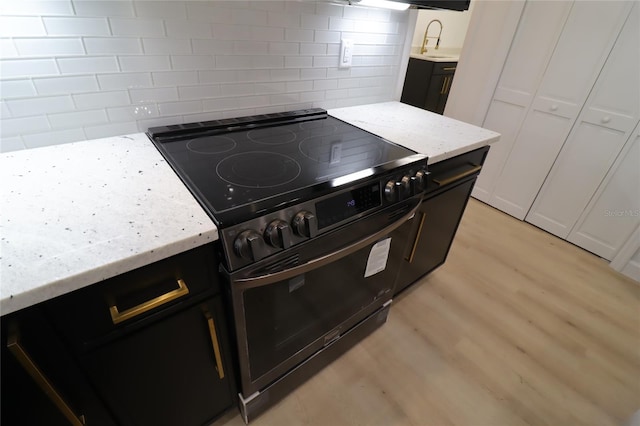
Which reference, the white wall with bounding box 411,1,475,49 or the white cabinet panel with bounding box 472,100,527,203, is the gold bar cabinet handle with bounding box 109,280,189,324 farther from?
the white wall with bounding box 411,1,475,49

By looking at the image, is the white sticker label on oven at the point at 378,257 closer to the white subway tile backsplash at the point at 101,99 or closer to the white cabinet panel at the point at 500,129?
the white subway tile backsplash at the point at 101,99

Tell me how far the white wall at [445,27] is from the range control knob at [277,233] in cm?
406

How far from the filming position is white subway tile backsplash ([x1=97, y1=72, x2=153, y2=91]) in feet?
3.27

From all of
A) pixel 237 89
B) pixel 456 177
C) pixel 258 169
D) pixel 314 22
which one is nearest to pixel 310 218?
pixel 258 169

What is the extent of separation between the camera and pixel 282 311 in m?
0.99

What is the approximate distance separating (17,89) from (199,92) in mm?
524

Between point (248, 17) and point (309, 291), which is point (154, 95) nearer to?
point (248, 17)

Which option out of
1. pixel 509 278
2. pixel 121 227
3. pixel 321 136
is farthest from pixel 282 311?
pixel 509 278

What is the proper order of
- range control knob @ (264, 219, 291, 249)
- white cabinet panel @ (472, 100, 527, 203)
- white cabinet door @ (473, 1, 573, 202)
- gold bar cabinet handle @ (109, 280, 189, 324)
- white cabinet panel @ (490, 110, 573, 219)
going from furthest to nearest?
white cabinet panel @ (472, 100, 527, 203)
white cabinet panel @ (490, 110, 573, 219)
white cabinet door @ (473, 1, 573, 202)
range control knob @ (264, 219, 291, 249)
gold bar cabinet handle @ (109, 280, 189, 324)

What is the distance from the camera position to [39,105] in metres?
0.93

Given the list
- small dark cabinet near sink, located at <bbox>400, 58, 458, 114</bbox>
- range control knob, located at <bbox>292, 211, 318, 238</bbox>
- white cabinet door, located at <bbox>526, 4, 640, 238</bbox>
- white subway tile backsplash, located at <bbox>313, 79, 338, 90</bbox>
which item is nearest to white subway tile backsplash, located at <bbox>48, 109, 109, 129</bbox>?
range control knob, located at <bbox>292, 211, 318, 238</bbox>

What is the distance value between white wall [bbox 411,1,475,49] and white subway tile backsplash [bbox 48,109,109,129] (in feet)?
13.0

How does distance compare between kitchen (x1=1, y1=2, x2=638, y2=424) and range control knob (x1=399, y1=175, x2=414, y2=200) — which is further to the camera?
range control knob (x1=399, y1=175, x2=414, y2=200)

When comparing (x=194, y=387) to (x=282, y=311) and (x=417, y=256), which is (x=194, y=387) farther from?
(x=417, y=256)
